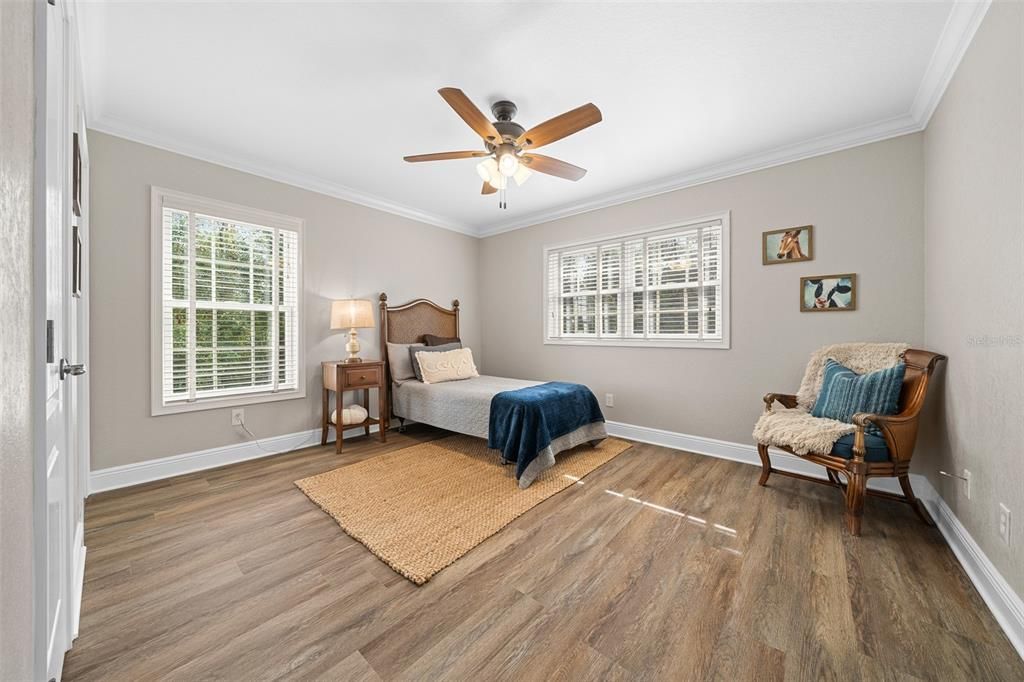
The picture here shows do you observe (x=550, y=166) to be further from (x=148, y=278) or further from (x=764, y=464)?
(x=148, y=278)

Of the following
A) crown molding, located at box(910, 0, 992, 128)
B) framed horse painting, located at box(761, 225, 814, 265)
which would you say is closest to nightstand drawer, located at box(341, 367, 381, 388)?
framed horse painting, located at box(761, 225, 814, 265)

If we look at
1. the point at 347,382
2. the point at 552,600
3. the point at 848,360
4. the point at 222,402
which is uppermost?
the point at 848,360

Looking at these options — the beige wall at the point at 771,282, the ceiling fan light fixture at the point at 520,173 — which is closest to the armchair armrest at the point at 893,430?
the beige wall at the point at 771,282

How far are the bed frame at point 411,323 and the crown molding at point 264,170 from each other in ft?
3.19

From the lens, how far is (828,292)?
9.79ft

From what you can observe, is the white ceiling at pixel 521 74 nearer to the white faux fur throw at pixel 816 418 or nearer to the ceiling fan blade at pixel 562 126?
the ceiling fan blade at pixel 562 126

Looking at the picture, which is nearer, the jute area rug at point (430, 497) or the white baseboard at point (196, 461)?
the jute area rug at point (430, 497)

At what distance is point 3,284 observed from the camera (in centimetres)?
58

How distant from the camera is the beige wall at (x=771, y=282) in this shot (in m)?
2.75

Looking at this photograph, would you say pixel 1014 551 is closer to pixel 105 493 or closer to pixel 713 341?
pixel 713 341

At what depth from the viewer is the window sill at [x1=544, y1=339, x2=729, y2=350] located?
3.52m

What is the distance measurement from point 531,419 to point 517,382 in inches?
43.2

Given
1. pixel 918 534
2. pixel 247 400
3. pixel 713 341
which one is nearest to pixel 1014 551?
pixel 918 534

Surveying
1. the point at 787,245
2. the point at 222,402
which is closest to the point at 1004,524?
the point at 787,245
